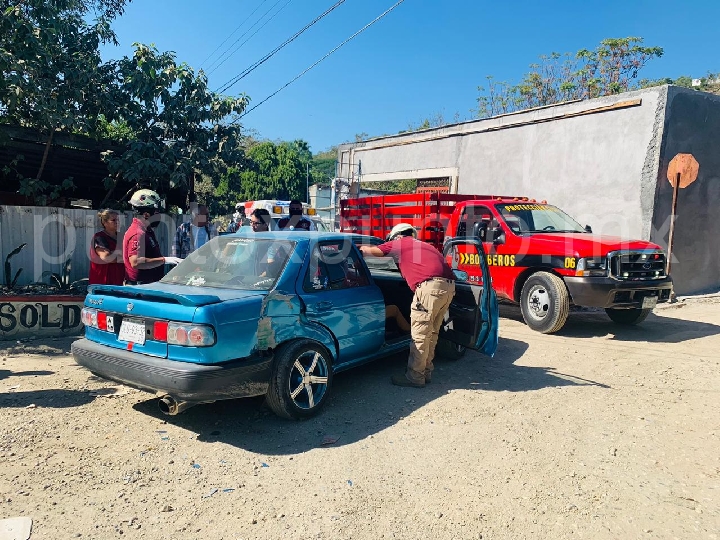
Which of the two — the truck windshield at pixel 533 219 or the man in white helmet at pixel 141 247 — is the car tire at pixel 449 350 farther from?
the man in white helmet at pixel 141 247

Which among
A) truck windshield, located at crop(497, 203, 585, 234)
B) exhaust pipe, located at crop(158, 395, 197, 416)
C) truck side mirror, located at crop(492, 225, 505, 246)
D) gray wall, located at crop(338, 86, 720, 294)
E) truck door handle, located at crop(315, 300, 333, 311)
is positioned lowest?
exhaust pipe, located at crop(158, 395, 197, 416)

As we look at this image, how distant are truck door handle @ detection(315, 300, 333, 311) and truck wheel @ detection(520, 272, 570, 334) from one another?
406cm

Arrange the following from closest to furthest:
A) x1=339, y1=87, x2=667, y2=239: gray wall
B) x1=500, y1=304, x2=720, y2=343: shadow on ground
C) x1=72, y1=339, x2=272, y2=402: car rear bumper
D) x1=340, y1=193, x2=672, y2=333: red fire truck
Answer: x1=72, y1=339, x2=272, y2=402: car rear bumper, x1=340, y1=193, x2=672, y2=333: red fire truck, x1=500, y1=304, x2=720, y2=343: shadow on ground, x1=339, y1=87, x2=667, y2=239: gray wall

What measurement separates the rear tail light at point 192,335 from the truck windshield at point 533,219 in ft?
18.7

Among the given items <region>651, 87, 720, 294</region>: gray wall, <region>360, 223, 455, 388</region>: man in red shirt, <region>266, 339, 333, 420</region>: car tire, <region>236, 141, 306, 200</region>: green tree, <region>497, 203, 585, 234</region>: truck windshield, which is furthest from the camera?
<region>236, 141, 306, 200</region>: green tree

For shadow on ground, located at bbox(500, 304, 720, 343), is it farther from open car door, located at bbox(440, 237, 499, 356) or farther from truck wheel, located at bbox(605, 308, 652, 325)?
open car door, located at bbox(440, 237, 499, 356)

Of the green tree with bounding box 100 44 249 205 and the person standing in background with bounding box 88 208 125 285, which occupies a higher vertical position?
the green tree with bounding box 100 44 249 205

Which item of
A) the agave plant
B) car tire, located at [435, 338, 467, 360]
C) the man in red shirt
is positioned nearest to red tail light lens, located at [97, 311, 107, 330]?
the man in red shirt

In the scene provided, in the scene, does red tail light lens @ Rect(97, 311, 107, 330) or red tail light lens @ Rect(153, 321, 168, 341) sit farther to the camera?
red tail light lens @ Rect(97, 311, 107, 330)

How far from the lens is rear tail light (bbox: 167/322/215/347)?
11.2 feet

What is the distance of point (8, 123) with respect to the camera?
8.68 meters

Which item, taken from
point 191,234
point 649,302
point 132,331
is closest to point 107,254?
point 191,234

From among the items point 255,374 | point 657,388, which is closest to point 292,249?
point 255,374

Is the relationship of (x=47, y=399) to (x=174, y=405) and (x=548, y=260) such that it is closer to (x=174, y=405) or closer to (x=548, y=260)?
(x=174, y=405)
